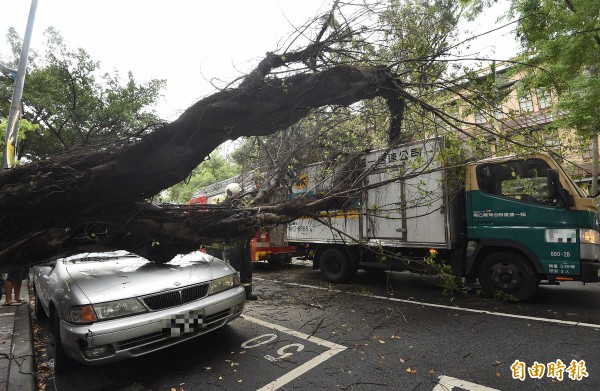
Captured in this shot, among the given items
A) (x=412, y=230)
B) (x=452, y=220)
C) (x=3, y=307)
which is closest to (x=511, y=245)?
(x=452, y=220)

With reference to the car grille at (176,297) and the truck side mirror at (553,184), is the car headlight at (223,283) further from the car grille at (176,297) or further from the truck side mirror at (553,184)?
the truck side mirror at (553,184)

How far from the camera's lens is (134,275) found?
3473mm

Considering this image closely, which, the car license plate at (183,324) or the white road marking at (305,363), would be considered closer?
the white road marking at (305,363)

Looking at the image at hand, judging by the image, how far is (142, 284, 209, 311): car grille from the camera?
312 cm

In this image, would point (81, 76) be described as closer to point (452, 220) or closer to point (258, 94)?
point (258, 94)

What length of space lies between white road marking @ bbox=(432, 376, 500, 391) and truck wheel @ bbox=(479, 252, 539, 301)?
2956 mm

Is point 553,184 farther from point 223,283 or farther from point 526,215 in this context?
point 223,283

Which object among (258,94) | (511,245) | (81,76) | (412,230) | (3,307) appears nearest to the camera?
(258,94)

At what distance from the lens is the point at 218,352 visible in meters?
3.63

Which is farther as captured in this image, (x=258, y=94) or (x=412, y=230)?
(x=412, y=230)

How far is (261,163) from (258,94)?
3472 millimetres

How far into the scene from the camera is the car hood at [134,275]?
3080 mm

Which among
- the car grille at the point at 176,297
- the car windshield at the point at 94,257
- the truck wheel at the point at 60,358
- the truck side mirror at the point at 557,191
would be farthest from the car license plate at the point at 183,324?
the truck side mirror at the point at 557,191

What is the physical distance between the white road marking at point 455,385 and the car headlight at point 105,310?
2.84 metres
